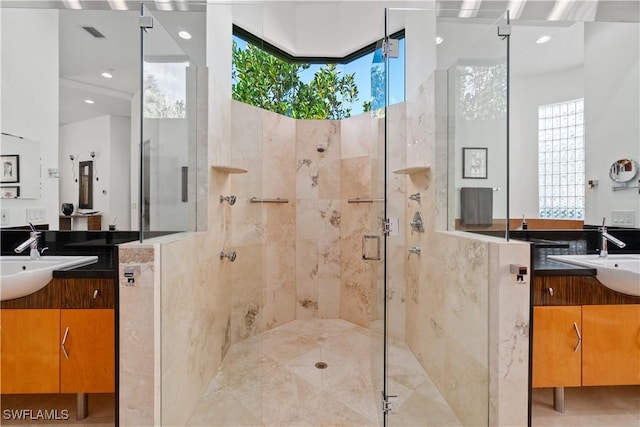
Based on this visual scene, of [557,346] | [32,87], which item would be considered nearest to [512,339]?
[557,346]

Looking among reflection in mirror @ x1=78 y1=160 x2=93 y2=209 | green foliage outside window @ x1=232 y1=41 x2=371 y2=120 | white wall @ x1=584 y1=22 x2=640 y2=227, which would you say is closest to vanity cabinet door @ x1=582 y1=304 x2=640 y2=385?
white wall @ x1=584 y1=22 x2=640 y2=227

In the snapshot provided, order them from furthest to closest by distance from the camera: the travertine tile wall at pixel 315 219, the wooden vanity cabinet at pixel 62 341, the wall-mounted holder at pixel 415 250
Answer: the travertine tile wall at pixel 315 219 < the wall-mounted holder at pixel 415 250 < the wooden vanity cabinet at pixel 62 341

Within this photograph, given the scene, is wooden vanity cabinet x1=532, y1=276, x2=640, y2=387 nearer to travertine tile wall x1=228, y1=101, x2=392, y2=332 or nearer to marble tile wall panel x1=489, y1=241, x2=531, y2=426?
marble tile wall panel x1=489, y1=241, x2=531, y2=426

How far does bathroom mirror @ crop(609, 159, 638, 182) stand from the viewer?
1.85 m

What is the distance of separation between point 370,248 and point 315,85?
74.3 inches

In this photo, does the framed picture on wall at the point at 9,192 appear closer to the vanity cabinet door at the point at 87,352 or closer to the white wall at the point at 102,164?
the white wall at the point at 102,164

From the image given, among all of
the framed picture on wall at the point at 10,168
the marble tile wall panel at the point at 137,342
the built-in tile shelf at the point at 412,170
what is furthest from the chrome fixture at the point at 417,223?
the framed picture on wall at the point at 10,168

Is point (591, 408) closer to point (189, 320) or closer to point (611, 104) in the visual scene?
point (611, 104)

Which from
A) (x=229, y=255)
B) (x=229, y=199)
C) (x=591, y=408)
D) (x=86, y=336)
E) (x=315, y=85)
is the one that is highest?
(x=315, y=85)

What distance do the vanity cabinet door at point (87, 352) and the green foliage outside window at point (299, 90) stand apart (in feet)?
5.68

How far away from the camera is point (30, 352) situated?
138 cm

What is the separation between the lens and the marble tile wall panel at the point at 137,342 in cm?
114

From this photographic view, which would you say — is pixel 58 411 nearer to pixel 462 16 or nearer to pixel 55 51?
pixel 55 51

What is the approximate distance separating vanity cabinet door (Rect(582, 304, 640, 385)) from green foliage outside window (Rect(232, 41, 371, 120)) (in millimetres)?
2246
